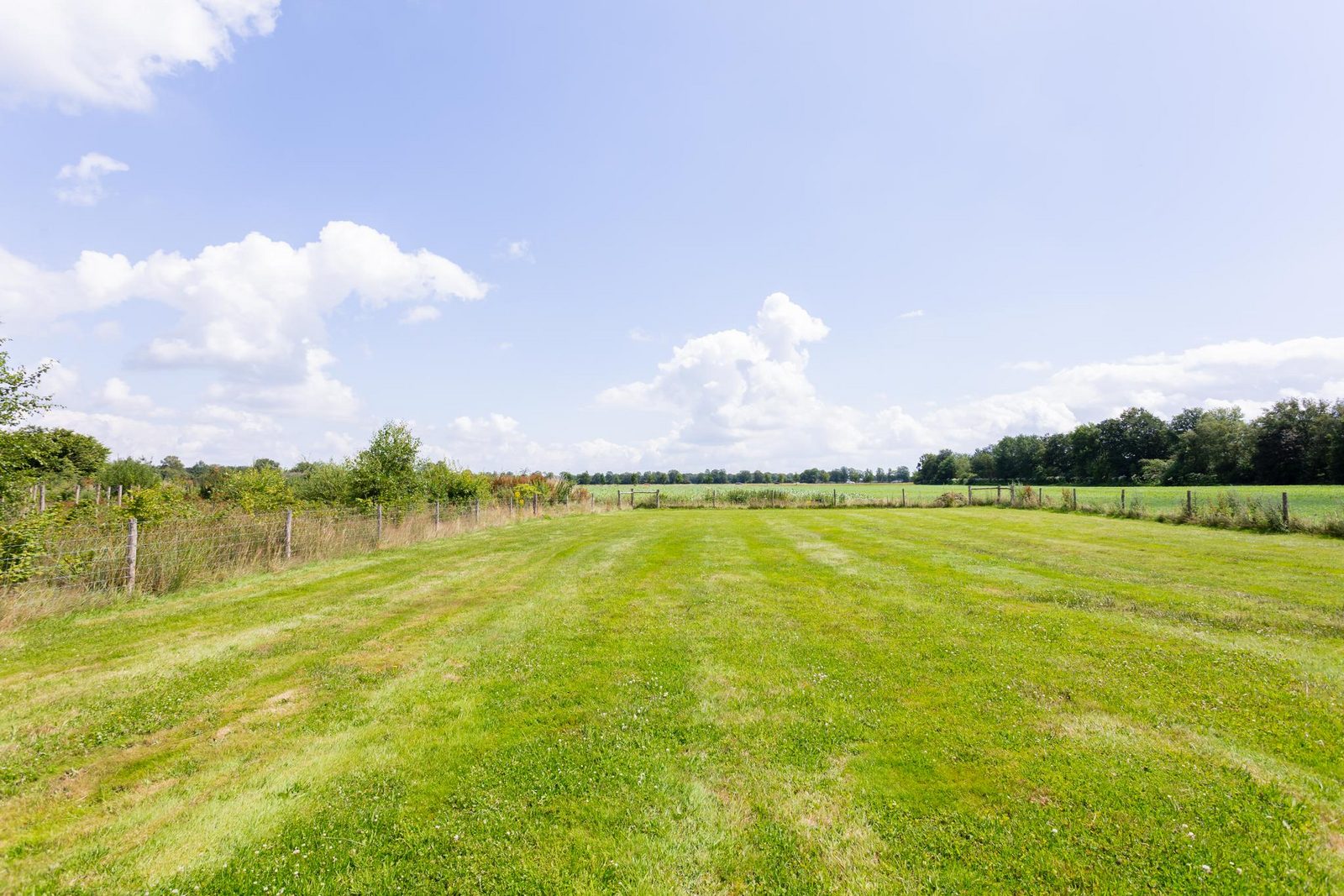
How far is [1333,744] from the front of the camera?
4363 millimetres

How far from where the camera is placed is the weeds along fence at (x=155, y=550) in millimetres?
8789

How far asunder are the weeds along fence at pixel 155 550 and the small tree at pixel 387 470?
2603 mm

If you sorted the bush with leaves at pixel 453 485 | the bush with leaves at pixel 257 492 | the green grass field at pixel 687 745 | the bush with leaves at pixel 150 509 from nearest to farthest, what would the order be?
the green grass field at pixel 687 745 < the bush with leaves at pixel 150 509 < the bush with leaves at pixel 257 492 < the bush with leaves at pixel 453 485

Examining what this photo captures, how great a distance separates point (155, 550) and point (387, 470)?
1038cm

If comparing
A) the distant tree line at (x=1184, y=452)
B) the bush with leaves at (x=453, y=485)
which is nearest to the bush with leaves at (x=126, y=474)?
the bush with leaves at (x=453, y=485)

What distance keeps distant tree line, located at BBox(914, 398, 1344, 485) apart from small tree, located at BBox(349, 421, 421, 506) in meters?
84.0

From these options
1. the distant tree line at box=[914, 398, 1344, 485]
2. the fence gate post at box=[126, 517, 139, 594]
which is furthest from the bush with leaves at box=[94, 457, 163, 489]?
the distant tree line at box=[914, 398, 1344, 485]

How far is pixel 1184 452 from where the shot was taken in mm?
76938

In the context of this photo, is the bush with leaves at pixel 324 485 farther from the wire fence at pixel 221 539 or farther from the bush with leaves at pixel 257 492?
the wire fence at pixel 221 539

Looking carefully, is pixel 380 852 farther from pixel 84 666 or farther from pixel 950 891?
pixel 84 666

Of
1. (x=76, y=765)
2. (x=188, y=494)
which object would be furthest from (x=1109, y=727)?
(x=188, y=494)

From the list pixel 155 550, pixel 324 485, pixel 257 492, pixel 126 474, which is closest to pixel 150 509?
pixel 155 550

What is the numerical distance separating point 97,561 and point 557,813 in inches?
465

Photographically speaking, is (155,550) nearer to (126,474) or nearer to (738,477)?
(126,474)
